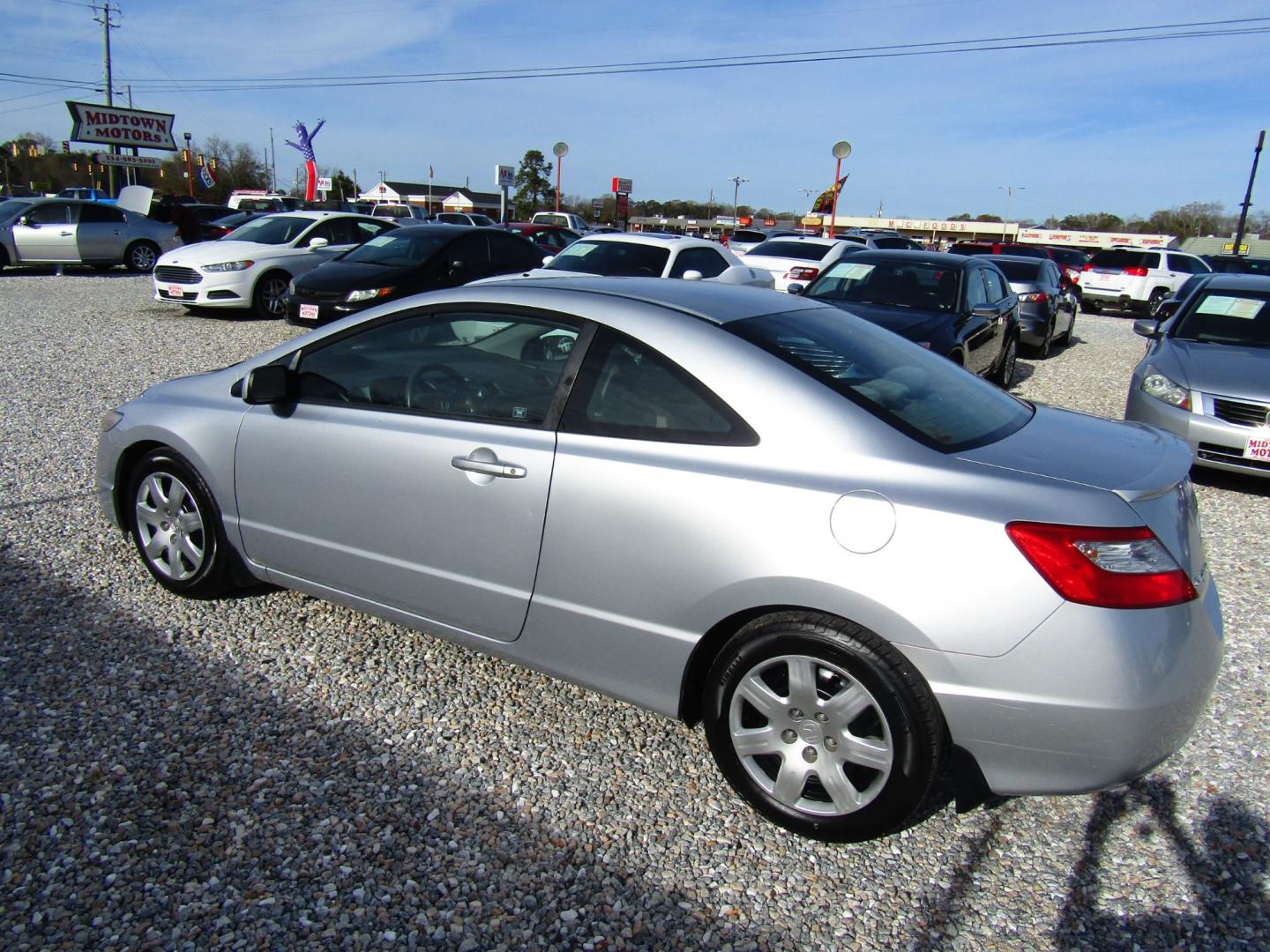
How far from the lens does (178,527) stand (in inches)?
152

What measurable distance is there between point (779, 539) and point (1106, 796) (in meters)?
1.50

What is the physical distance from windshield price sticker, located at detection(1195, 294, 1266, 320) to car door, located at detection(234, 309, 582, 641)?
6948mm

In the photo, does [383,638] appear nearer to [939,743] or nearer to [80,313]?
[939,743]

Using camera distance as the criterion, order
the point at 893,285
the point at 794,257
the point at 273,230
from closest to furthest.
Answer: the point at 893,285 < the point at 273,230 < the point at 794,257

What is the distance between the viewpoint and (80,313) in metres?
12.9

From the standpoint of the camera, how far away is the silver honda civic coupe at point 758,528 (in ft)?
7.33

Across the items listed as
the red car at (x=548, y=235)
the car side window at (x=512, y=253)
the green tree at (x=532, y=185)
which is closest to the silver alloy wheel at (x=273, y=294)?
the car side window at (x=512, y=253)

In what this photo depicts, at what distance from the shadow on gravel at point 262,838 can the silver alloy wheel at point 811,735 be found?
446 mm

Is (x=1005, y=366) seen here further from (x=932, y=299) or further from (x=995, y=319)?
(x=932, y=299)

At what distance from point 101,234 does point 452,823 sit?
20606 mm

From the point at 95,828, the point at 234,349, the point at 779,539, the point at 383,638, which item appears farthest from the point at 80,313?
the point at 779,539

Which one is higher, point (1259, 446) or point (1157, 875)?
point (1259, 446)

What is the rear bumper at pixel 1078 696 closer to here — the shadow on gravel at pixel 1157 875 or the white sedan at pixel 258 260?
the shadow on gravel at pixel 1157 875

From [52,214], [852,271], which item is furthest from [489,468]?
[52,214]
